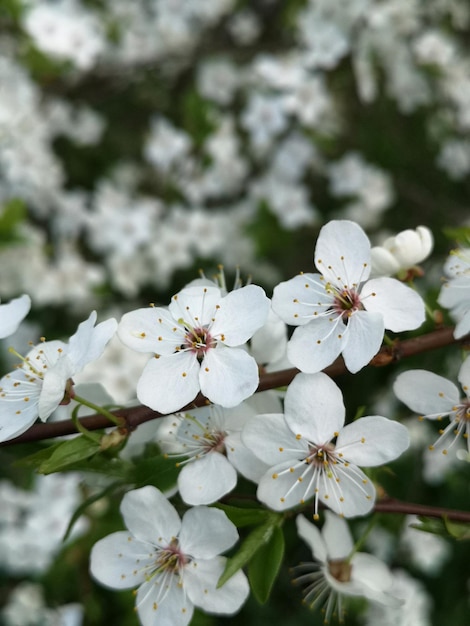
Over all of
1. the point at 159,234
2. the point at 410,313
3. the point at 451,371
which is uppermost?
the point at 410,313

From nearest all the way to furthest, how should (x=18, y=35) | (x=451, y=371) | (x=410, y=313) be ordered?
1. (x=410, y=313)
2. (x=451, y=371)
3. (x=18, y=35)

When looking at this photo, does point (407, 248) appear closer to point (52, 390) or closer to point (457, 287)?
point (457, 287)

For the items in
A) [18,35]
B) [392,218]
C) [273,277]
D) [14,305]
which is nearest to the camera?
[14,305]

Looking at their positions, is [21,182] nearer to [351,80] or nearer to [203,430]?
[351,80]

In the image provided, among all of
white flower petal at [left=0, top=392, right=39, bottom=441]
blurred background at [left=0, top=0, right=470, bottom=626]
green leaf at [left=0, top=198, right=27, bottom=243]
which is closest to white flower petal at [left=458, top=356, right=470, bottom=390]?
white flower petal at [left=0, top=392, right=39, bottom=441]

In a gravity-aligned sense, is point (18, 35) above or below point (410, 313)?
above

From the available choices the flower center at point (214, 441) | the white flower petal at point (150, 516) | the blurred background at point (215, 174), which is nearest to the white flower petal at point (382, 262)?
the flower center at point (214, 441)

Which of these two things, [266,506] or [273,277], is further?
[273,277]

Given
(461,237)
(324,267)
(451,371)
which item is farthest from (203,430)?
(451,371)
